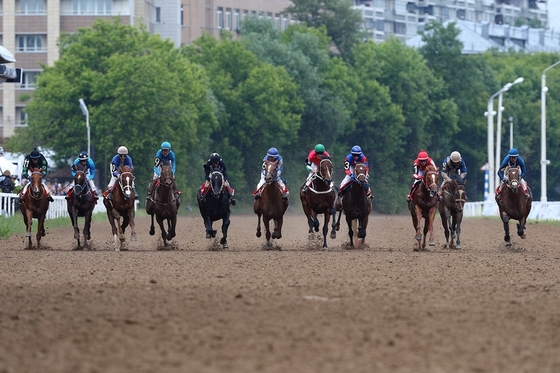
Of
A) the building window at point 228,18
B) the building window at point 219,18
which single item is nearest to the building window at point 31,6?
the building window at point 219,18

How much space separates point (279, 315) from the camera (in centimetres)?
1324

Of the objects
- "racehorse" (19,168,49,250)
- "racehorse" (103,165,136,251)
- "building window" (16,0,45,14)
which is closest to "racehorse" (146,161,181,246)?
"racehorse" (103,165,136,251)

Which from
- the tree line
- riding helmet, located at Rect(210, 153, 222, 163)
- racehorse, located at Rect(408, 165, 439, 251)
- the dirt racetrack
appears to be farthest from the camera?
the tree line

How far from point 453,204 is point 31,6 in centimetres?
7499

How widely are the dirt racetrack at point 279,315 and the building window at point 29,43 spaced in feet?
257

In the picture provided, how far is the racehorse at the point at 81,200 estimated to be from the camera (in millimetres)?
27438

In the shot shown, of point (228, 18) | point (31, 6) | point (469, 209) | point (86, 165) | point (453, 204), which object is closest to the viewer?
point (86, 165)

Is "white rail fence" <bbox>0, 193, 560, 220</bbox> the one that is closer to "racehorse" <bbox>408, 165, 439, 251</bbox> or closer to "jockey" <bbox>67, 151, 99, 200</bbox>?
"jockey" <bbox>67, 151, 99, 200</bbox>

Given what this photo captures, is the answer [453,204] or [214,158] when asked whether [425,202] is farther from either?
[214,158]

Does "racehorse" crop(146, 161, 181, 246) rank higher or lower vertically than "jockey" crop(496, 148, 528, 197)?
lower

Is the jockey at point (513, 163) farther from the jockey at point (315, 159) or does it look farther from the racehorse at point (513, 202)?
the jockey at point (315, 159)

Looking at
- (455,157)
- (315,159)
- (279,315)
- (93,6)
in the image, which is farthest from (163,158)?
(93,6)

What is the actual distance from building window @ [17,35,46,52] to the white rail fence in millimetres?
42808

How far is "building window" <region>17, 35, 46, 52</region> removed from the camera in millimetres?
99688
